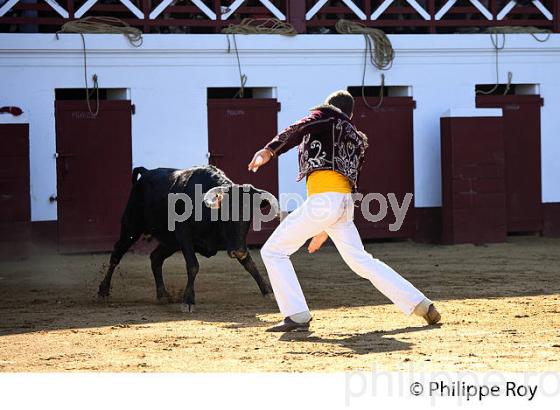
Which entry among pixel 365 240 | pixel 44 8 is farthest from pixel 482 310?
pixel 44 8

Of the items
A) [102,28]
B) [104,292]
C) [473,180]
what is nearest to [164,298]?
[104,292]

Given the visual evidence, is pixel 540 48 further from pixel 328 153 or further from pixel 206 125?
pixel 328 153

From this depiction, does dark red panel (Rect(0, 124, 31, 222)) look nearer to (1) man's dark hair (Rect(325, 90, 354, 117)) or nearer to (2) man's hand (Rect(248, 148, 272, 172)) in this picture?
(1) man's dark hair (Rect(325, 90, 354, 117))

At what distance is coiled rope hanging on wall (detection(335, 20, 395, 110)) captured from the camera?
16.4 m

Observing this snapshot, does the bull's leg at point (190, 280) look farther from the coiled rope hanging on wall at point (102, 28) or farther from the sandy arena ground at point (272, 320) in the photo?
the coiled rope hanging on wall at point (102, 28)

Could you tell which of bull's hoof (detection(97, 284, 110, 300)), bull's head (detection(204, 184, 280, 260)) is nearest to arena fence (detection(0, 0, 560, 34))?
bull's hoof (detection(97, 284, 110, 300))

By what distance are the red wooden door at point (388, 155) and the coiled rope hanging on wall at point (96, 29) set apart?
A: 3267 millimetres

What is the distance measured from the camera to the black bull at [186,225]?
34.4 ft

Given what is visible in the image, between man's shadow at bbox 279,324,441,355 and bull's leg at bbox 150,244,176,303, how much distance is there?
295 centimetres

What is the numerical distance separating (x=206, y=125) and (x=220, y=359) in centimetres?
889

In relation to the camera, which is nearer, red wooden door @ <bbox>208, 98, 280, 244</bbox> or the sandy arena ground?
the sandy arena ground

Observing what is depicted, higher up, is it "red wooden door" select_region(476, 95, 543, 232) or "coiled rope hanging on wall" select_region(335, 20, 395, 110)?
"coiled rope hanging on wall" select_region(335, 20, 395, 110)

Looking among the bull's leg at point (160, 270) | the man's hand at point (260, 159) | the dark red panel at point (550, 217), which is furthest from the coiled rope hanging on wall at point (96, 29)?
the man's hand at point (260, 159)

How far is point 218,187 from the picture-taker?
10586 mm
